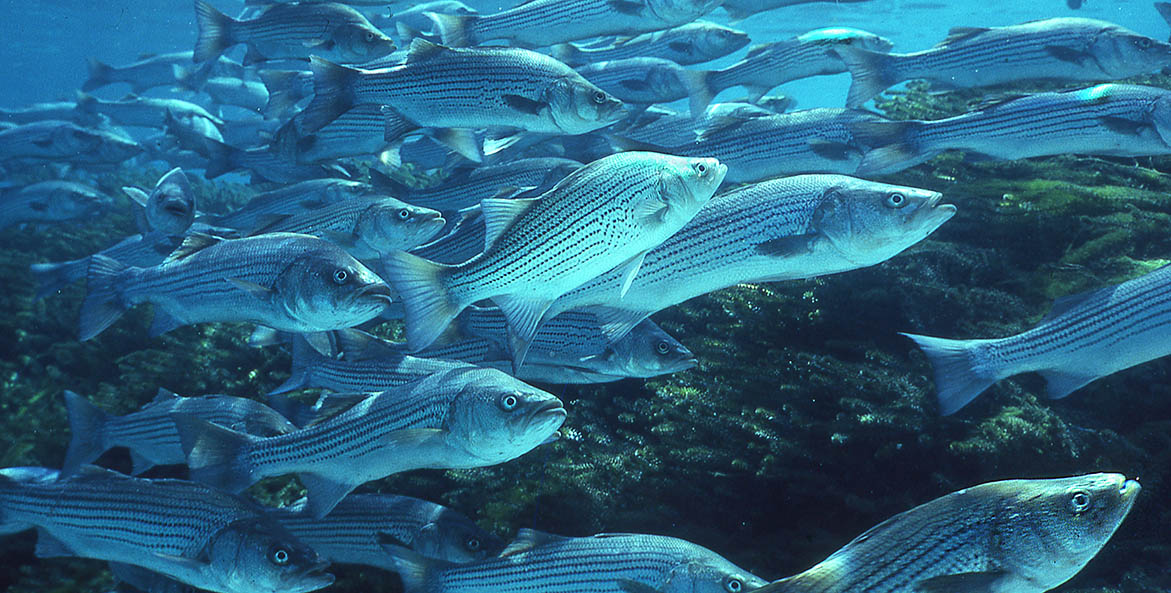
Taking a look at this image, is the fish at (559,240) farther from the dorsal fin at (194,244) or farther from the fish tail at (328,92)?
the dorsal fin at (194,244)

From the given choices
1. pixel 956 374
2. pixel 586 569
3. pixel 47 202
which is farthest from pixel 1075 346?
pixel 47 202

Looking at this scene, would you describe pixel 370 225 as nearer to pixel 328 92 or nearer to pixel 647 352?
pixel 328 92

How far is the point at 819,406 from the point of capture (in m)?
4.33

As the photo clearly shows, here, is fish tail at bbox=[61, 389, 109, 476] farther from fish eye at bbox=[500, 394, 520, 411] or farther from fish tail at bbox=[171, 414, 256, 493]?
fish eye at bbox=[500, 394, 520, 411]

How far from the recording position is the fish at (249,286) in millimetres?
3832

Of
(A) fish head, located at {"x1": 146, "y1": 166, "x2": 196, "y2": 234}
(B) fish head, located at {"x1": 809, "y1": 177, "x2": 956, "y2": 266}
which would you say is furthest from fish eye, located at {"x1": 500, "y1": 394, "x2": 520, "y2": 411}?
(A) fish head, located at {"x1": 146, "y1": 166, "x2": 196, "y2": 234}

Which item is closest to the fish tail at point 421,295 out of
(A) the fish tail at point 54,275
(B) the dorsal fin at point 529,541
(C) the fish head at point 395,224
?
(B) the dorsal fin at point 529,541

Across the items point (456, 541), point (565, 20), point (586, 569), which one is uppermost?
point (565, 20)

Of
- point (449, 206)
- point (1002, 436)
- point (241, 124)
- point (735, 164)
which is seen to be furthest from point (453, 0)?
point (1002, 436)

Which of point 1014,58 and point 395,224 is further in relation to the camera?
point 1014,58

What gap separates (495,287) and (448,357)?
1731mm

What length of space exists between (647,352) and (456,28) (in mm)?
4000

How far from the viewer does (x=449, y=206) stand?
5941 millimetres

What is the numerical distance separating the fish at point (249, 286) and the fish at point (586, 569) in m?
1.40
